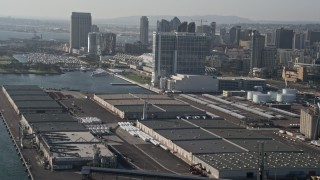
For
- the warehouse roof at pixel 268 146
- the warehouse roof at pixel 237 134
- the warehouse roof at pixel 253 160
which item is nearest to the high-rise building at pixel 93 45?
the warehouse roof at pixel 237 134

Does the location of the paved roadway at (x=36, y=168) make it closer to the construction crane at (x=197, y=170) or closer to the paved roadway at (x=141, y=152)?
the paved roadway at (x=141, y=152)

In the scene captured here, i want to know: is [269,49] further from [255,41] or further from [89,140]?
[89,140]

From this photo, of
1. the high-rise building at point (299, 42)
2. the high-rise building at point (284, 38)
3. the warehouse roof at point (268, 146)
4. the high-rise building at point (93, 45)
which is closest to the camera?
the warehouse roof at point (268, 146)

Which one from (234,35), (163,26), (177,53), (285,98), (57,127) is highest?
(163,26)

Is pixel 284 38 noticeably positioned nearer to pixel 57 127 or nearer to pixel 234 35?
pixel 234 35

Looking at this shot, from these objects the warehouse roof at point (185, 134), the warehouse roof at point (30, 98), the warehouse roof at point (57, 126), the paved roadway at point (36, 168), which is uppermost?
the warehouse roof at point (57, 126)

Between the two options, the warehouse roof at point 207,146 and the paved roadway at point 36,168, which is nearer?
the paved roadway at point 36,168

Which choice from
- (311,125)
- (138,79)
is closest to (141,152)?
(311,125)

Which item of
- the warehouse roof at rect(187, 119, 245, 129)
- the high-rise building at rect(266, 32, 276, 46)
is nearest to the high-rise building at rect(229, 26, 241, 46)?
the high-rise building at rect(266, 32, 276, 46)
